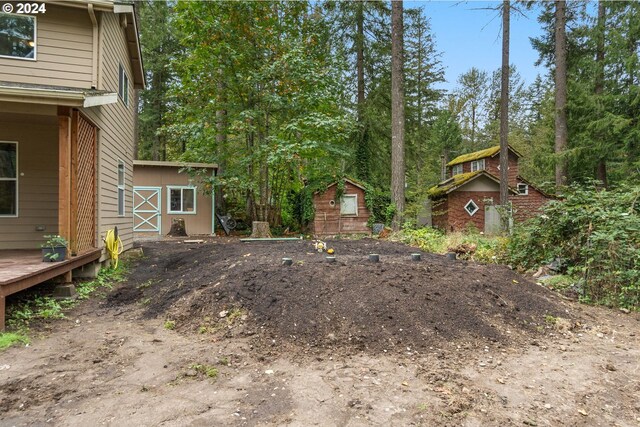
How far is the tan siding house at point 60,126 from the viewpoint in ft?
17.9

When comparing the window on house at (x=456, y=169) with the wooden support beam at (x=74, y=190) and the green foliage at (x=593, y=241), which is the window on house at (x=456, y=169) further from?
the wooden support beam at (x=74, y=190)

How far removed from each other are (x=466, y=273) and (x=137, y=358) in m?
4.36

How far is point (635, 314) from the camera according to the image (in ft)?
17.1

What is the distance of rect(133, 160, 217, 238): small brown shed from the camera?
15.8m

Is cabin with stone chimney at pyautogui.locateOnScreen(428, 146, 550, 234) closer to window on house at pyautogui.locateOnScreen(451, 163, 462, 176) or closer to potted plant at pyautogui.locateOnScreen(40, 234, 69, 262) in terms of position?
Result: window on house at pyautogui.locateOnScreen(451, 163, 462, 176)

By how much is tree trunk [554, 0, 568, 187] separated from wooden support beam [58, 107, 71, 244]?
16387 millimetres

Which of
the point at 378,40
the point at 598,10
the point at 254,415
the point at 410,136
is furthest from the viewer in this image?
the point at 410,136

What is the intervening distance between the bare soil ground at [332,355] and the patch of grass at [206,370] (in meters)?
0.02

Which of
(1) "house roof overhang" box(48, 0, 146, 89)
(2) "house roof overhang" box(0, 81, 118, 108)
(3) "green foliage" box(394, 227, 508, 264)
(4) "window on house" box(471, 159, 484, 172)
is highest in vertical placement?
(1) "house roof overhang" box(48, 0, 146, 89)

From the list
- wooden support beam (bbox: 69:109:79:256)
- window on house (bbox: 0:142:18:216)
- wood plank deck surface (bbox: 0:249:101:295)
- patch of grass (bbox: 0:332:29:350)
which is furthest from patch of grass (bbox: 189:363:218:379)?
window on house (bbox: 0:142:18:216)

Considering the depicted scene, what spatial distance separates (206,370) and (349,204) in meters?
13.8

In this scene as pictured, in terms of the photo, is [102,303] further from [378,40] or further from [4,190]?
[378,40]

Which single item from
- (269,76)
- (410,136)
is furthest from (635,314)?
(410,136)

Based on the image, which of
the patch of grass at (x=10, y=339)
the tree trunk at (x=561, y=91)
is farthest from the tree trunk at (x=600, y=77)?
the patch of grass at (x=10, y=339)
